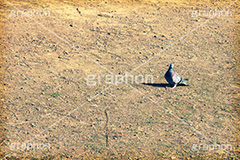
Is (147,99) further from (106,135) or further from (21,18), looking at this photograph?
(21,18)

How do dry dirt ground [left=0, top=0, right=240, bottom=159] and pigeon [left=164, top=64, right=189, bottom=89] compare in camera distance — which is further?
pigeon [left=164, top=64, right=189, bottom=89]

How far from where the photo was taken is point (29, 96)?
816cm

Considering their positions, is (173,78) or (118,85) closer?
(173,78)

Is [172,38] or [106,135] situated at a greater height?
[172,38]

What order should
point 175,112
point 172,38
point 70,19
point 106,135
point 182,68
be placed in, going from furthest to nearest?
point 70,19, point 172,38, point 182,68, point 175,112, point 106,135

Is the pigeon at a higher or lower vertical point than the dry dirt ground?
higher

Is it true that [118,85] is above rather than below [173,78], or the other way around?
below

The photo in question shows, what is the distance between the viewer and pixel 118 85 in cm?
848

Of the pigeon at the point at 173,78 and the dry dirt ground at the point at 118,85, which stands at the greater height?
the pigeon at the point at 173,78

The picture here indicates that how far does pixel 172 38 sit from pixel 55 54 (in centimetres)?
335

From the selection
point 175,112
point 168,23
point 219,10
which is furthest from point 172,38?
point 175,112

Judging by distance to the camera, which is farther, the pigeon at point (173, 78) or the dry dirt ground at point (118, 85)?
the pigeon at point (173, 78)

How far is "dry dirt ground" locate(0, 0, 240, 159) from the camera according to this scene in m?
7.02

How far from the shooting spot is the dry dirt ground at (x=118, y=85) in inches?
276
